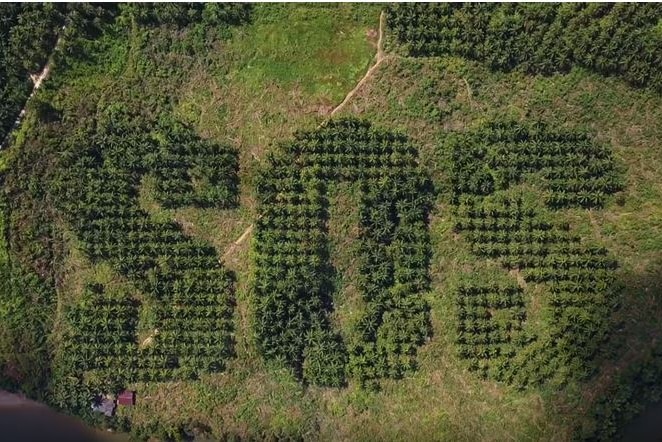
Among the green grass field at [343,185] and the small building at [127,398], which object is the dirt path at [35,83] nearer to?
the green grass field at [343,185]

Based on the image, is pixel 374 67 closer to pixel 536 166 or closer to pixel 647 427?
pixel 536 166

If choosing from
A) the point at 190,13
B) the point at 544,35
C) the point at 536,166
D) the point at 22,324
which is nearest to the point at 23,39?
the point at 190,13

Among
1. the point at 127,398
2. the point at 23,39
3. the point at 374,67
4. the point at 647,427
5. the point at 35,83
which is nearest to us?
the point at 647,427

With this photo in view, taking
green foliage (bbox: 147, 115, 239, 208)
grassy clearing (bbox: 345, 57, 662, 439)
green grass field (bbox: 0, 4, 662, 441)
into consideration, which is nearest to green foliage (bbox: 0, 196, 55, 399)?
green grass field (bbox: 0, 4, 662, 441)

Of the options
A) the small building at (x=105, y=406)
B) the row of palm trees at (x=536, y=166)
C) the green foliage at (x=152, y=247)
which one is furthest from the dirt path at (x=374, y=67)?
the small building at (x=105, y=406)

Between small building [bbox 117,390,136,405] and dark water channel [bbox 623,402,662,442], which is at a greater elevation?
dark water channel [bbox 623,402,662,442]

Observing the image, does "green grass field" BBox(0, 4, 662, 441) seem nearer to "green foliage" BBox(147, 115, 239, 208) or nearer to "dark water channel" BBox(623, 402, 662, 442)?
"green foliage" BBox(147, 115, 239, 208)

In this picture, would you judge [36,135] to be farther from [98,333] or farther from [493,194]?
[493,194]
